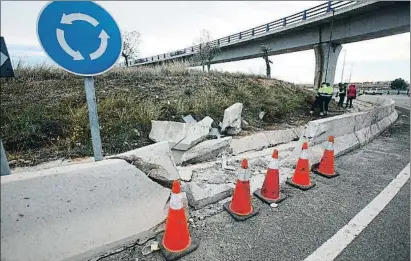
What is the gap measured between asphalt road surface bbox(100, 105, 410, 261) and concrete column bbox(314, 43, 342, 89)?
73.4 feet

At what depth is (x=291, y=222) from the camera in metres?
2.79

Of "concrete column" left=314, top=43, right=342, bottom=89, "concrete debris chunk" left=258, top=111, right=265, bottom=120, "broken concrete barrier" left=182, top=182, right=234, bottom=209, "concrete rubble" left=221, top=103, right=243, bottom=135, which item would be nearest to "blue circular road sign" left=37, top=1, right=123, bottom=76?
"broken concrete barrier" left=182, top=182, right=234, bottom=209

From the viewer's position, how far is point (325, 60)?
78.5 ft

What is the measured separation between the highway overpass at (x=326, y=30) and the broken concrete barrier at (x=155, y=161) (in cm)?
2062

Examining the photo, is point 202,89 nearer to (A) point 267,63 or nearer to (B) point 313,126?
(B) point 313,126

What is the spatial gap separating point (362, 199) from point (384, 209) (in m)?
0.31

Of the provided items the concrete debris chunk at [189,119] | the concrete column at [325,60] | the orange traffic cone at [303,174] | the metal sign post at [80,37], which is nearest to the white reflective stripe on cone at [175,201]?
the metal sign post at [80,37]

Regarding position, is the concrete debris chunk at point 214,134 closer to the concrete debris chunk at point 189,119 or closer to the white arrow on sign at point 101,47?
the concrete debris chunk at point 189,119

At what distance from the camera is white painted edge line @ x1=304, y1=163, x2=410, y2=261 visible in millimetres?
2252

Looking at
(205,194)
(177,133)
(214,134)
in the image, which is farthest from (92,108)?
(214,134)

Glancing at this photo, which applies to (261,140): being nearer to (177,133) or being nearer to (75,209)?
(177,133)

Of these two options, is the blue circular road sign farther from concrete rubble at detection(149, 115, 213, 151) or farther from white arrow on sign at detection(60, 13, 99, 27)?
concrete rubble at detection(149, 115, 213, 151)

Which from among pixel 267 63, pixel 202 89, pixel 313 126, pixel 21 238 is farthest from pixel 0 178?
pixel 267 63

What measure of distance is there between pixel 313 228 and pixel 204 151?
8.32 feet
